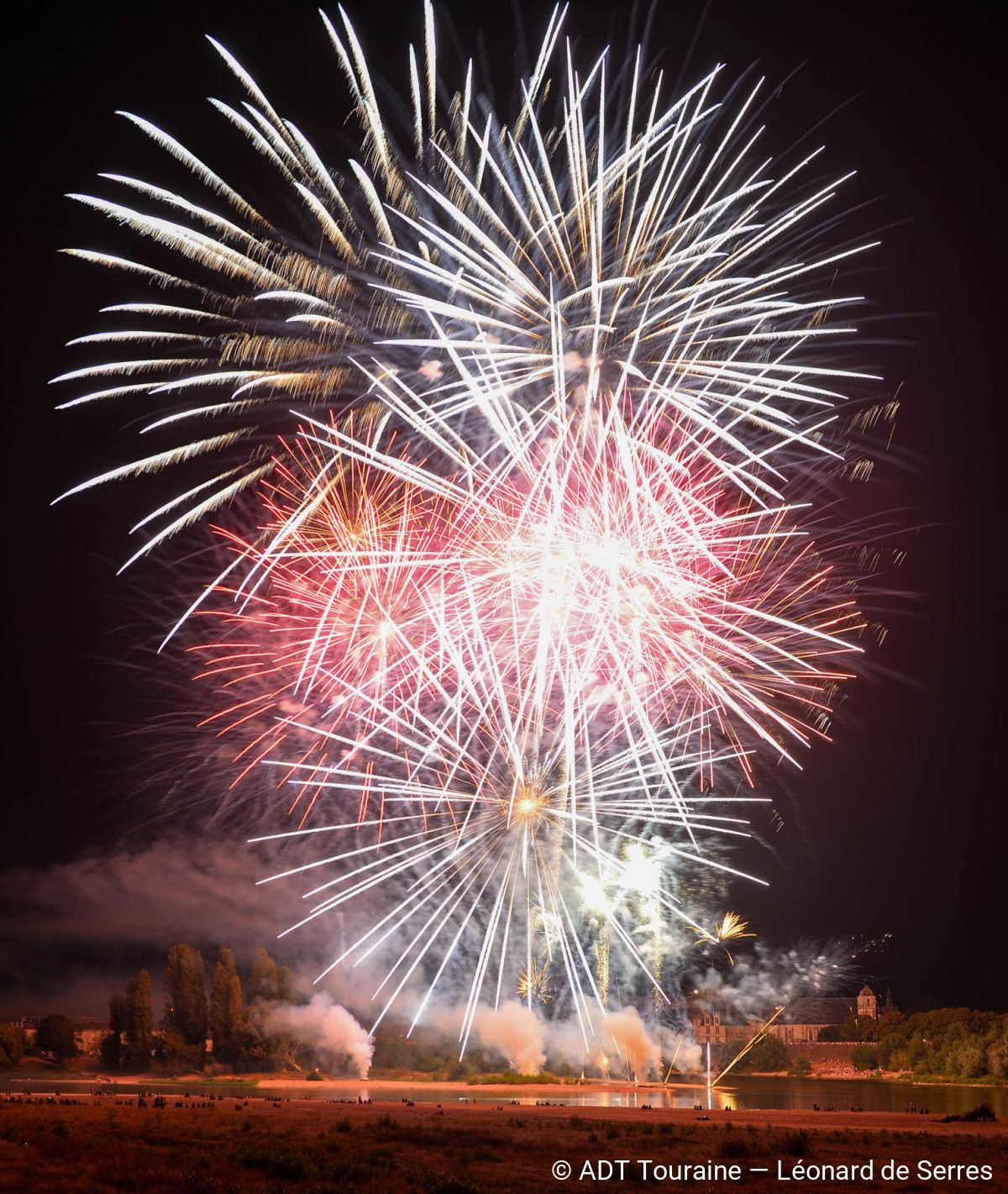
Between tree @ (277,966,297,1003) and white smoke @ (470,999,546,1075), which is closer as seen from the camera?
white smoke @ (470,999,546,1075)

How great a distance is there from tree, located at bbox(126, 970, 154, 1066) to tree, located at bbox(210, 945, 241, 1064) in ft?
11.1

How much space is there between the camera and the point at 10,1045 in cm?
5850

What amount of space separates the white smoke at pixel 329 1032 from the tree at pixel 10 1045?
14232 millimetres

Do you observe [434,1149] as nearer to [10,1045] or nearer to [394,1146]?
[394,1146]

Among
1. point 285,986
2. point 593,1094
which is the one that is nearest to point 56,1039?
point 285,986

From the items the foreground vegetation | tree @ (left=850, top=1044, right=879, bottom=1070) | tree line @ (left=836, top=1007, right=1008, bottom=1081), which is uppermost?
the foreground vegetation

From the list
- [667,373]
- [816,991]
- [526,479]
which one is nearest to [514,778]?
[526,479]

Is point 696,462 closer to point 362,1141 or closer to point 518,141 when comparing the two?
point 518,141

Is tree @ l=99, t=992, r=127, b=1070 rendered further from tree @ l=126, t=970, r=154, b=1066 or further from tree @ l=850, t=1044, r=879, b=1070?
tree @ l=850, t=1044, r=879, b=1070

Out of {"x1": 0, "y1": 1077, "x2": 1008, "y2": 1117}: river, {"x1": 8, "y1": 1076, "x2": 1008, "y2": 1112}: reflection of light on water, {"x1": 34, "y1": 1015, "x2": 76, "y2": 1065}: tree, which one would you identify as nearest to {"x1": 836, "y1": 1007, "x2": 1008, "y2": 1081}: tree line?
{"x1": 0, "y1": 1077, "x2": 1008, "y2": 1117}: river

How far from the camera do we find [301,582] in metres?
26.3

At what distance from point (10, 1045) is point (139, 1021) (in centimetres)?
765

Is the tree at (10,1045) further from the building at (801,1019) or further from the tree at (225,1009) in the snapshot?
the building at (801,1019)

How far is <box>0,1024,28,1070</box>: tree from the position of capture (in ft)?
190
